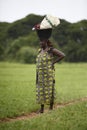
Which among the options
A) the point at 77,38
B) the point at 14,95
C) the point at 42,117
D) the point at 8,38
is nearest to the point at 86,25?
the point at 77,38

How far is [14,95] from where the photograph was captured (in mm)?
13938

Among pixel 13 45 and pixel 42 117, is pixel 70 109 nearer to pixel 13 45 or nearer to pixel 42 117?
pixel 42 117

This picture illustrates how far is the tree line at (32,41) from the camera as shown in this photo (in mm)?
62188

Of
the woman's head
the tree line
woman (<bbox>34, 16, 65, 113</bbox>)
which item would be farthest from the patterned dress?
the tree line

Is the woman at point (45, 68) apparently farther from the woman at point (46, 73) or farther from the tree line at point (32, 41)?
the tree line at point (32, 41)

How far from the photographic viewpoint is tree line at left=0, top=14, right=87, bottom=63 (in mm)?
62188

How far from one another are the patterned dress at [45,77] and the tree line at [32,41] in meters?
46.9

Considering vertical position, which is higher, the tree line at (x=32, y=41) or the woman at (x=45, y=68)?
the tree line at (x=32, y=41)

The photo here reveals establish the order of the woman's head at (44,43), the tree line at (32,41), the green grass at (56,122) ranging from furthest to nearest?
the tree line at (32,41) < the woman's head at (44,43) < the green grass at (56,122)

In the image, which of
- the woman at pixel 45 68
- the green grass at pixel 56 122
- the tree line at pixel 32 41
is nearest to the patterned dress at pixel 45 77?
the woman at pixel 45 68

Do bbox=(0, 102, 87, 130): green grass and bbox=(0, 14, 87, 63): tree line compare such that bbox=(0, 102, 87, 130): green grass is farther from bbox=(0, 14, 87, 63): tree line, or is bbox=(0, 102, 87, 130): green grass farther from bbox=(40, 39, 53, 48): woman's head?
bbox=(0, 14, 87, 63): tree line

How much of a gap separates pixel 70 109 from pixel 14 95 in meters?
4.66

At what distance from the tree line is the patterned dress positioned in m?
46.9

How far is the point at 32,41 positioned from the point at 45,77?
6140 cm
